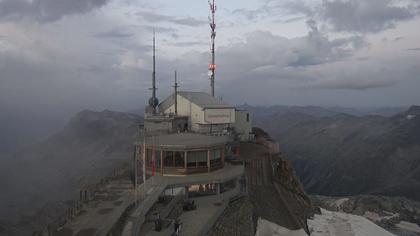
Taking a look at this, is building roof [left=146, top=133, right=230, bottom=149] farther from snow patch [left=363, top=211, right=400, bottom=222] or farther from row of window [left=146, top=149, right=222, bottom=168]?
snow patch [left=363, top=211, right=400, bottom=222]

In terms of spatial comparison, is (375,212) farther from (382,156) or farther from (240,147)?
(382,156)

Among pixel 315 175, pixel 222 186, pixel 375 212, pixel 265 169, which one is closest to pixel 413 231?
pixel 375 212

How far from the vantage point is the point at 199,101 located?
161ft

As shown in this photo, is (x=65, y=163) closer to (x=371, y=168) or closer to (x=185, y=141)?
(x=185, y=141)

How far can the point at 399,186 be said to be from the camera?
136 meters

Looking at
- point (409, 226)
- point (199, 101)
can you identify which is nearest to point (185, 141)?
point (199, 101)

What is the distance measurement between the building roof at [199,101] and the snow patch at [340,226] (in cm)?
1819

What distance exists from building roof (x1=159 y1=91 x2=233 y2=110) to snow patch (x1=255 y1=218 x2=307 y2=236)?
17.2 m

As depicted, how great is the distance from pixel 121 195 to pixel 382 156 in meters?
173

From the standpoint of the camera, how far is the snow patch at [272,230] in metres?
33.9

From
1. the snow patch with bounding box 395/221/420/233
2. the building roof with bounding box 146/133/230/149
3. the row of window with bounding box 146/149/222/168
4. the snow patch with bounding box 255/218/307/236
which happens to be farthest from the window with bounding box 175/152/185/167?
the snow patch with bounding box 395/221/420/233

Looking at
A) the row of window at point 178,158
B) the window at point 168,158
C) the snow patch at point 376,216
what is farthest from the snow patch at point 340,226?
the snow patch at point 376,216

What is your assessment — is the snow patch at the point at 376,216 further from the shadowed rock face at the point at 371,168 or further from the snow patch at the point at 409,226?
the shadowed rock face at the point at 371,168

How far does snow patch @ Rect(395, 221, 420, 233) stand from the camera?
65.0m
